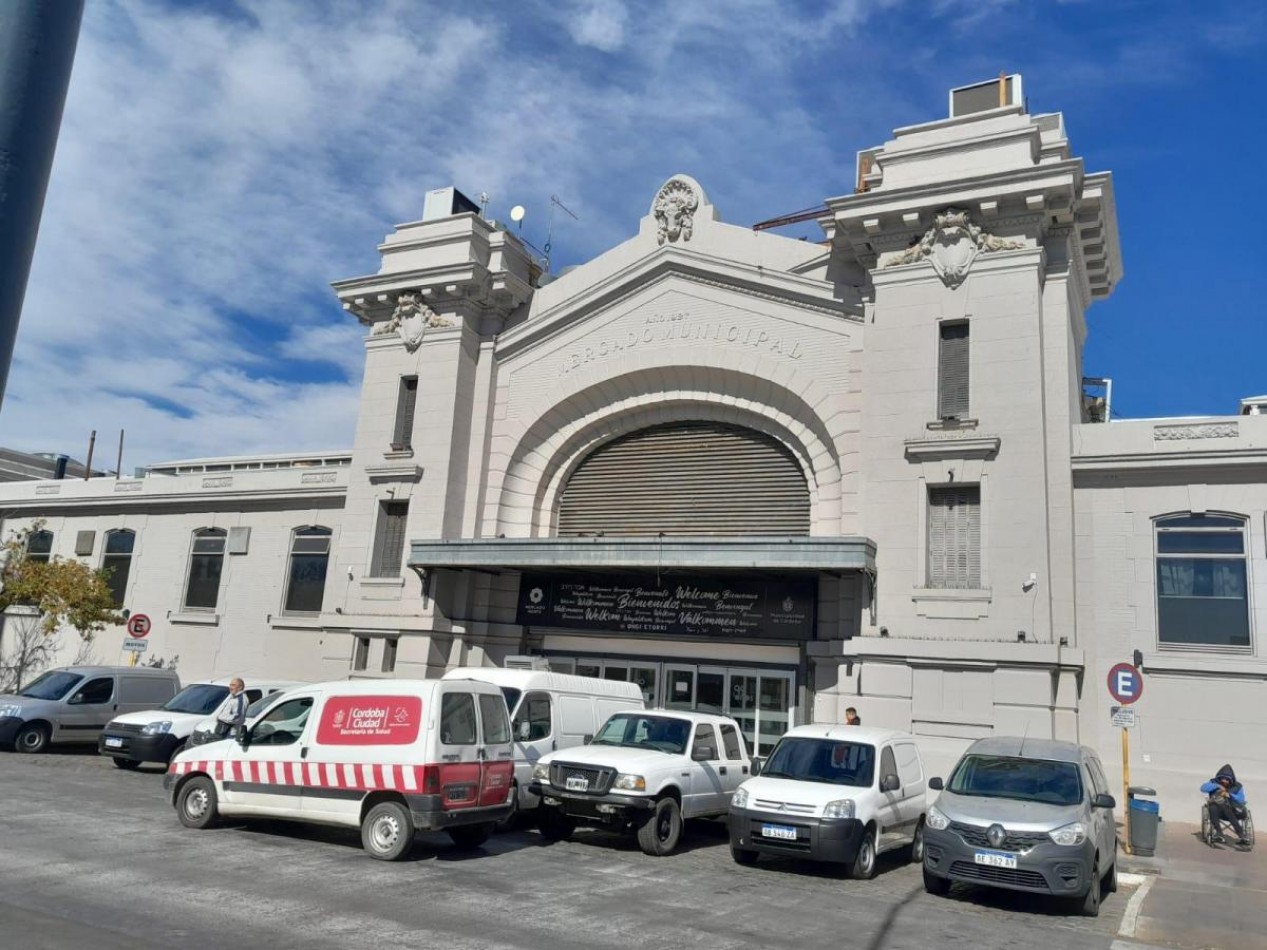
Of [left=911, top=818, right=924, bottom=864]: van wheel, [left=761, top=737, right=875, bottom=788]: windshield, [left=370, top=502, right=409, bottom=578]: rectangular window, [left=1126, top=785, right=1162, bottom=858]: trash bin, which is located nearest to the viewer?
[left=761, top=737, right=875, bottom=788]: windshield

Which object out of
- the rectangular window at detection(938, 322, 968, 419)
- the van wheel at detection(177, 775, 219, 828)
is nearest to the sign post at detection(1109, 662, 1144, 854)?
the rectangular window at detection(938, 322, 968, 419)

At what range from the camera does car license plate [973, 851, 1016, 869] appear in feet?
34.3

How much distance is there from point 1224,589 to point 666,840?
1091 cm

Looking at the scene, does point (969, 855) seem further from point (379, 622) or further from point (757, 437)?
point (379, 622)

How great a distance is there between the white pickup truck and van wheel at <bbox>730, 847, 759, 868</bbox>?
83 cm

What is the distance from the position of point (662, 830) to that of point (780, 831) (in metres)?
1.73

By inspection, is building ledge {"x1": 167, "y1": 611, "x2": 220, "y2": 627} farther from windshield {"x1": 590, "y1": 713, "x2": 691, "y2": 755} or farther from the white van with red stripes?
windshield {"x1": 590, "y1": 713, "x2": 691, "y2": 755}

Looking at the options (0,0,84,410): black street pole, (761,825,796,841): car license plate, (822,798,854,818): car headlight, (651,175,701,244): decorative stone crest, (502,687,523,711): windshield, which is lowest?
(761,825,796,841): car license plate

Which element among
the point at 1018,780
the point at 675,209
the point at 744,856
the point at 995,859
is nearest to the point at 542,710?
the point at 744,856

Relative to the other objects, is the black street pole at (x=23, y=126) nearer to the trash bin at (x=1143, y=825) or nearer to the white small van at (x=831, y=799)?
the white small van at (x=831, y=799)

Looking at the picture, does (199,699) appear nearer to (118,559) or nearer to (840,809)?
(118,559)

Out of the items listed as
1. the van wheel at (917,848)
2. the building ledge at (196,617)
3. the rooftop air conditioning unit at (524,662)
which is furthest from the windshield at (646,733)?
the building ledge at (196,617)

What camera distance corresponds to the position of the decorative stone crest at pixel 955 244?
751 inches

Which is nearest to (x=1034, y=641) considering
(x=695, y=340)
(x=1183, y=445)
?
(x=1183, y=445)
